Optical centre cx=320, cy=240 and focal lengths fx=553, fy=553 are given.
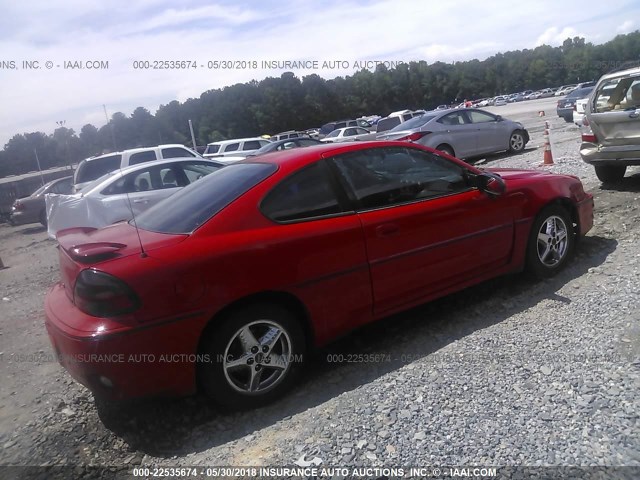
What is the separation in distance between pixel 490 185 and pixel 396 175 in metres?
0.85

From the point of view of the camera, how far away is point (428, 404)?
3145 millimetres

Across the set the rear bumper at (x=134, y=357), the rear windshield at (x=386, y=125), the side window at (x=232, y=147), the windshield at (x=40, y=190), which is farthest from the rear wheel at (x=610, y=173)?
the side window at (x=232, y=147)

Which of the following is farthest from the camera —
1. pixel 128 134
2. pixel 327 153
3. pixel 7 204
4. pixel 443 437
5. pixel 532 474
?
pixel 7 204

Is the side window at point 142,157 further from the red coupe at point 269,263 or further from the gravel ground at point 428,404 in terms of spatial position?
the red coupe at point 269,263

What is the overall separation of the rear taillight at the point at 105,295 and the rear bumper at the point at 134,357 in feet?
0.24

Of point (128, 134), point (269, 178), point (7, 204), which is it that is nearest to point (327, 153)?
point (269, 178)

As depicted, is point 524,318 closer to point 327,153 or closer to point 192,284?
point 327,153

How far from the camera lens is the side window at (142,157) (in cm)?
1069

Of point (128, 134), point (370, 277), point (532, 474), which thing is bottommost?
point (532, 474)

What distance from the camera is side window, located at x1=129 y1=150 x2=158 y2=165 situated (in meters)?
10.7

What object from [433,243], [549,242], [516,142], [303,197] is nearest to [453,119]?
[516,142]

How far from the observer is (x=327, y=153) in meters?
3.92

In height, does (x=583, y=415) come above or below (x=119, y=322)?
below

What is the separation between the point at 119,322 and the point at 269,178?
1.31 metres
